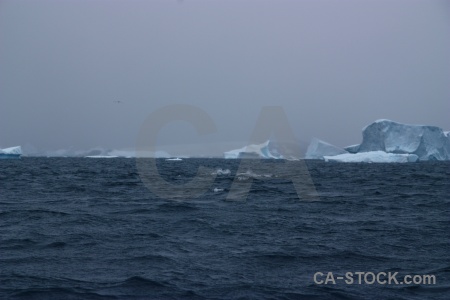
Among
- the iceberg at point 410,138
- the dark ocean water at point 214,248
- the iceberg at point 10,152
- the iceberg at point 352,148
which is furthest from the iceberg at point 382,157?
the dark ocean water at point 214,248

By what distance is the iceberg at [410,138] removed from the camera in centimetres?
4944

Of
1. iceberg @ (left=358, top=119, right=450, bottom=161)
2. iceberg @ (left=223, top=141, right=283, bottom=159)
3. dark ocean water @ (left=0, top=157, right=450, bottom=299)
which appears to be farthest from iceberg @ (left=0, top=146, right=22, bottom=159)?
dark ocean water @ (left=0, top=157, right=450, bottom=299)

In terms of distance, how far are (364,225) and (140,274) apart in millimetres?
5099

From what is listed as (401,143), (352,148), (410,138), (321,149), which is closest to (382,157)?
(401,143)

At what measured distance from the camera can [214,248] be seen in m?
8.13

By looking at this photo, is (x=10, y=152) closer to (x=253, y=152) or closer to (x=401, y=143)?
(x=253, y=152)

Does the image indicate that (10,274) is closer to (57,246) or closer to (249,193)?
(57,246)

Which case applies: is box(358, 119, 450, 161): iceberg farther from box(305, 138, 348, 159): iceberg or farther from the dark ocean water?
the dark ocean water

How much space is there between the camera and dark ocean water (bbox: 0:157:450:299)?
19.8ft

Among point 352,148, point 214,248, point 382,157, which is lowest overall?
point 214,248

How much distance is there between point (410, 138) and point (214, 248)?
44.3m

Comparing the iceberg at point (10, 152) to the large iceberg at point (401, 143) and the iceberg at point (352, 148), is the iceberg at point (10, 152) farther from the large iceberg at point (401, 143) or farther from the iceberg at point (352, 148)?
the iceberg at point (352, 148)

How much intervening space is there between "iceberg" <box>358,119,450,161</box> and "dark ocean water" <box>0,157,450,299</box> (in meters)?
36.8

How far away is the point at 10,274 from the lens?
21.2 feet
